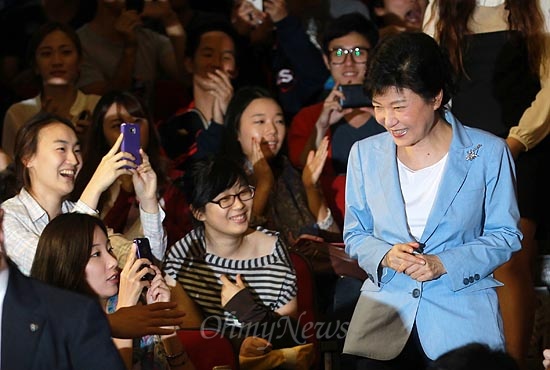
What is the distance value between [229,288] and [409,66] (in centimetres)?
140

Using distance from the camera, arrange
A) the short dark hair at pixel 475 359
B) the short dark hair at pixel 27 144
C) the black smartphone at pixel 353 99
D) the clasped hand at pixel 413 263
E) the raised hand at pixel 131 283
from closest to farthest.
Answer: the short dark hair at pixel 475 359, the clasped hand at pixel 413 263, the raised hand at pixel 131 283, the short dark hair at pixel 27 144, the black smartphone at pixel 353 99

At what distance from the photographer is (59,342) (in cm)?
268

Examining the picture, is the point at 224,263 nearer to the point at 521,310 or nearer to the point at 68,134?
the point at 68,134

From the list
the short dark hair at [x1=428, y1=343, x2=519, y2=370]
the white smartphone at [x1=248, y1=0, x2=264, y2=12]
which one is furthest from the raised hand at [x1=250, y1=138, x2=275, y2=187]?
the short dark hair at [x1=428, y1=343, x2=519, y2=370]

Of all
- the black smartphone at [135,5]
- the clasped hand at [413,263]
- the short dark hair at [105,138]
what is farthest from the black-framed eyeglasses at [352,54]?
the clasped hand at [413,263]

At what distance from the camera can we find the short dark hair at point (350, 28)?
5738 mm

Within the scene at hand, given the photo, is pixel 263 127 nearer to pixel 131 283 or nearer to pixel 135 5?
pixel 135 5

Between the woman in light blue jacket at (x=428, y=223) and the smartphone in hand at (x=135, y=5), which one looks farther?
the smartphone in hand at (x=135, y=5)

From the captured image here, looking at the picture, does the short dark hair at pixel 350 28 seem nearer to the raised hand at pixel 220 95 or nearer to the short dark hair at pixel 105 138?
the raised hand at pixel 220 95

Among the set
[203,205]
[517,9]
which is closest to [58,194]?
[203,205]

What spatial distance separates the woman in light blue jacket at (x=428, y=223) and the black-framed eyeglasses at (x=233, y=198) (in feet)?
3.81

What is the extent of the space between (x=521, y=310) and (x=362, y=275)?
64 cm

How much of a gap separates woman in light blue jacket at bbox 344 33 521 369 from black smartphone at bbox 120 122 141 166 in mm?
1266

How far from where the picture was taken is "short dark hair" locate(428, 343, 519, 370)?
3.26 m
